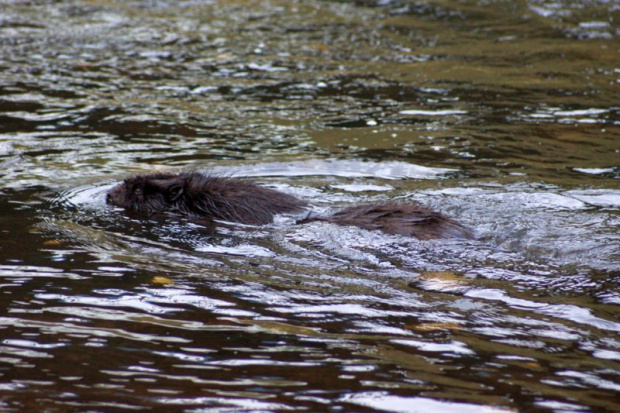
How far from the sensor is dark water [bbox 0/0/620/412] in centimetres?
435

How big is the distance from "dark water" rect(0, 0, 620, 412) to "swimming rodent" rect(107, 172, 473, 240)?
0.49 ft

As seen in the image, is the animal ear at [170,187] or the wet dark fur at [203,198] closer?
the wet dark fur at [203,198]

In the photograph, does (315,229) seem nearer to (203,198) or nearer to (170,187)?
(203,198)

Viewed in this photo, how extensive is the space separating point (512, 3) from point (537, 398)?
52.5 ft

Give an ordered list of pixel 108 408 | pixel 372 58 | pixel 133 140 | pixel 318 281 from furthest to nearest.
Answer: pixel 372 58
pixel 133 140
pixel 318 281
pixel 108 408

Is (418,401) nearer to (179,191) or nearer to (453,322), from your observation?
(453,322)

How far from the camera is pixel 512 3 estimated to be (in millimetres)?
18828

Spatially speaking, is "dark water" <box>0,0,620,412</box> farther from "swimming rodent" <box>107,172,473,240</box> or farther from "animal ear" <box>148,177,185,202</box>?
"animal ear" <box>148,177,185,202</box>

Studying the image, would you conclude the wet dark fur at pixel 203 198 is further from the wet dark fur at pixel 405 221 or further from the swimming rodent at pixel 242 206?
the wet dark fur at pixel 405 221

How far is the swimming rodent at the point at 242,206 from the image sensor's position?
6570 millimetres

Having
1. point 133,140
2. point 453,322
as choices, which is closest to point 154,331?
point 453,322

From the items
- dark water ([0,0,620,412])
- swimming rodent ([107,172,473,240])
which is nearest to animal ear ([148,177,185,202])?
swimming rodent ([107,172,473,240])

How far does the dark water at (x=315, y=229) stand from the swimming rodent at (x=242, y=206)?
15 centimetres

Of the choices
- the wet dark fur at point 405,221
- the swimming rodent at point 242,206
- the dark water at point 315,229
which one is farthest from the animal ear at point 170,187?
the wet dark fur at point 405,221
